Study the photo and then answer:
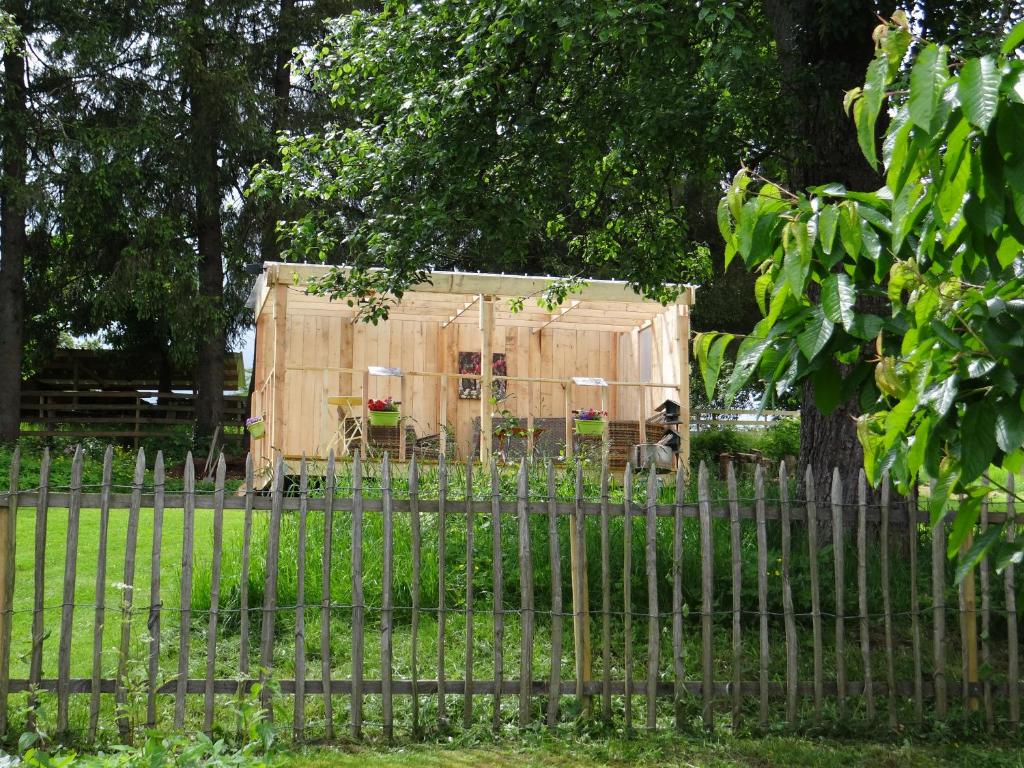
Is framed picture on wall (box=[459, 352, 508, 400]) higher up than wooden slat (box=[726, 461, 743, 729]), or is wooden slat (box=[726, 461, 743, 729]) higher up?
framed picture on wall (box=[459, 352, 508, 400])

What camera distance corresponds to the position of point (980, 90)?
1693 millimetres

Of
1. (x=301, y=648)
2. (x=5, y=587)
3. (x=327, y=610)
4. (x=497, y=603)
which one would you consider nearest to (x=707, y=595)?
(x=497, y=603)

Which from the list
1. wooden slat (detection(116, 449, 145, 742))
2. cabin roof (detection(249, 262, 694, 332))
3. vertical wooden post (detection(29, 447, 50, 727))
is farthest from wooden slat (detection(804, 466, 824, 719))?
cabin roof (detection(249, 262, 694, 332))

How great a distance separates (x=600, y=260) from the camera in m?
10.7

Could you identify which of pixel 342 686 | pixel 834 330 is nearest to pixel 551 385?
pixel 342 686

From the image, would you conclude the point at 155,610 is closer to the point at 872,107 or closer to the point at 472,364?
the point at 872,107

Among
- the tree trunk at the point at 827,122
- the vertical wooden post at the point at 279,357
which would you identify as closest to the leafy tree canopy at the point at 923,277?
the tree trunk at the point at 827,122

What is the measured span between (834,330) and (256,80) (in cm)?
2163

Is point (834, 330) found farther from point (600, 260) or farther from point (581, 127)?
point (600, 260)

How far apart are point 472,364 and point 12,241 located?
31.5 feet

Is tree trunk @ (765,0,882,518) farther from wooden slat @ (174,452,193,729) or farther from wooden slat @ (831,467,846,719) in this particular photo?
wooden slat @ (174,452,193,729)

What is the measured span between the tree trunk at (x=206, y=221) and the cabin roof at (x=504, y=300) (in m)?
3.50

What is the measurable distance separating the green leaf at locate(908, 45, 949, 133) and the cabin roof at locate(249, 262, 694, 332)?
10883 millimetres

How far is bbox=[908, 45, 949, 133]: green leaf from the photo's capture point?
1688mm
